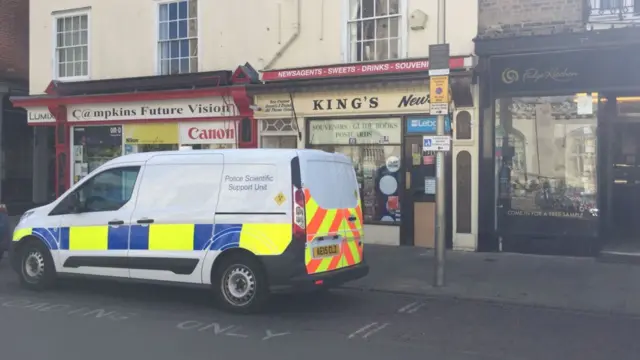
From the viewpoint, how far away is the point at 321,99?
45.4ft

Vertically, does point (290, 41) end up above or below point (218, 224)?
above

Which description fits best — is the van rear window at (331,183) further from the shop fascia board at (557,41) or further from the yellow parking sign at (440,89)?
the shop fascia board at (557,41)

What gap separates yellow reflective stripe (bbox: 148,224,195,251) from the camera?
8.09 meters

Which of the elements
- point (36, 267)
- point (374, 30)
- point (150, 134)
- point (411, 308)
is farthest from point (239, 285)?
point (150, 134)

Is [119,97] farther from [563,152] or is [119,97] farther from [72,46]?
[563,152]

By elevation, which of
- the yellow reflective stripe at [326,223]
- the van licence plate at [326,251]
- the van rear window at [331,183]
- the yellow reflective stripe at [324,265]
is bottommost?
the yellow reflective stripe at [324,265]

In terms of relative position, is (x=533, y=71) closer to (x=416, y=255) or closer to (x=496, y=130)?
(x=496, y=130)

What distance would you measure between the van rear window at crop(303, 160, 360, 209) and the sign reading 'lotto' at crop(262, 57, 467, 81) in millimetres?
4657

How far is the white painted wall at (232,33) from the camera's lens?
1299 cm

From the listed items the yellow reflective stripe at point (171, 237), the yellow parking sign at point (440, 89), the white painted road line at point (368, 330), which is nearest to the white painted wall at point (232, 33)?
the yellow parking sign at point (440, 89)

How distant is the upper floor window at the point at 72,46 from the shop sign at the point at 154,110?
3.49 feet

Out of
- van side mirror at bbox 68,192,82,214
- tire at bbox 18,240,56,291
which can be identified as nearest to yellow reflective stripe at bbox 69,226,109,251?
van side mirror at bbox 68,192,82,214

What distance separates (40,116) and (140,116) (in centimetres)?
343

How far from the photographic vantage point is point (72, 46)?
17.5 metres
